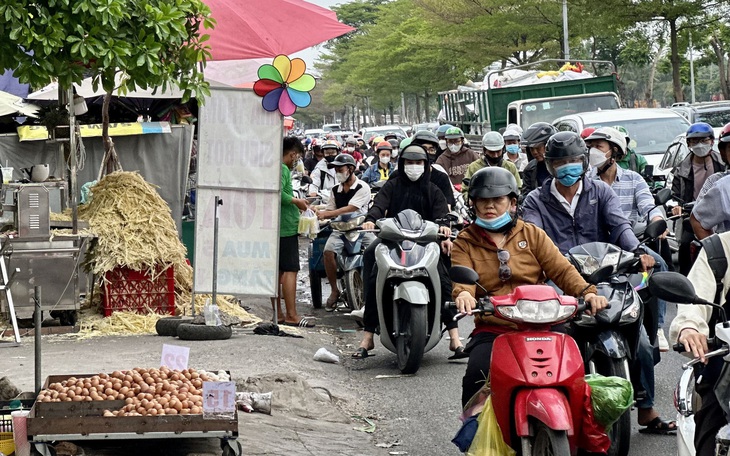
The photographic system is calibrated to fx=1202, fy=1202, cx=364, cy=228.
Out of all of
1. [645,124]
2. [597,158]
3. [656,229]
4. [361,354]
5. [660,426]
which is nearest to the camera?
[656,229]

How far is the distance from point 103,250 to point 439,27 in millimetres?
40526

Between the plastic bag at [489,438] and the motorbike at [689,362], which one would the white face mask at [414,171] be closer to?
the plastic bag at [489,438]

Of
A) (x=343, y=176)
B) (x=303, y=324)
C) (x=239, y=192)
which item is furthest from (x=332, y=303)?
(x=239, y=192)

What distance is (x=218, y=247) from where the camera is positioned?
11.8 metres

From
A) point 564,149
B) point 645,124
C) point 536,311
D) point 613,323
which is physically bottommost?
point 613,323

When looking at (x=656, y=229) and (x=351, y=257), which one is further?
(x=351, y=257)

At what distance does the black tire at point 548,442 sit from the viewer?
207 inches

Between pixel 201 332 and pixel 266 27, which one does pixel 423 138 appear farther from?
pixel 201 332

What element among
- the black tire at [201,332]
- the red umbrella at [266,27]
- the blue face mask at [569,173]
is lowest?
the black tire at [201,332]

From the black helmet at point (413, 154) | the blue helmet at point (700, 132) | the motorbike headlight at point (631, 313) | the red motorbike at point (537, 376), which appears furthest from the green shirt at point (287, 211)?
the red motorbike at point (537, 376)

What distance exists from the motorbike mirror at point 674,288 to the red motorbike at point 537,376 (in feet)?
3.64

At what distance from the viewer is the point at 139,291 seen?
1266 centimetres

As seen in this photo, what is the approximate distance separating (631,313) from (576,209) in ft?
3.26

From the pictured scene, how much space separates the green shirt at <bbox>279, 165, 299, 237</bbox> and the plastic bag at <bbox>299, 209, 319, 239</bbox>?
0.17 metres
